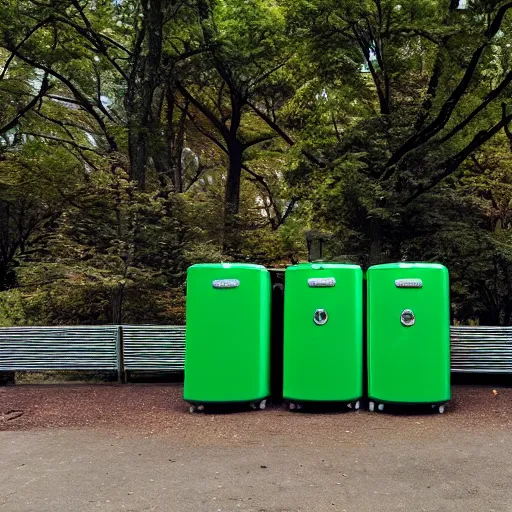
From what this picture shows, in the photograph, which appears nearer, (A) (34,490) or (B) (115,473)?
(A) (34,490)

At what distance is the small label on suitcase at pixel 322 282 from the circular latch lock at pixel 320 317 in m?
0.29

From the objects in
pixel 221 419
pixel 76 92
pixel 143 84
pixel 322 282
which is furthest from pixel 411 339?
pixel 76 92

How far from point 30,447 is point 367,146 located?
345 inches

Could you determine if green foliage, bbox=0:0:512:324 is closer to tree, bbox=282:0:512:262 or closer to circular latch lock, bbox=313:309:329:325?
tree, bbox=282:0:512:262

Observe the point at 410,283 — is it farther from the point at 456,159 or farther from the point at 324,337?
the point at 456,159

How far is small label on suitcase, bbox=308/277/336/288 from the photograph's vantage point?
19.5 feet

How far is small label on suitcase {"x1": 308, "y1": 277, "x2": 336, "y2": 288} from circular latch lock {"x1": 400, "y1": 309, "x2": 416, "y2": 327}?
2.79ft

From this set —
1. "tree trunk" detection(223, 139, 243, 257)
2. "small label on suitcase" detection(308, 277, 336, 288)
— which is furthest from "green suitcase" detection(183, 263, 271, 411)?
"tree trunk" detection(223, 139, 243, 257)

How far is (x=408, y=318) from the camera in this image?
5.80 m

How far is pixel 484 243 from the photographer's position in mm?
10117

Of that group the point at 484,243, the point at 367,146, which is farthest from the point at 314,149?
the point at 484,243

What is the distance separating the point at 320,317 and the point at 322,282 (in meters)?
0.41

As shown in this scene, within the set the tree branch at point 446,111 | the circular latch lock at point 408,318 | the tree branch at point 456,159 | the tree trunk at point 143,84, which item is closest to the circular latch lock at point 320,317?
the circular latch lock at point 408,318

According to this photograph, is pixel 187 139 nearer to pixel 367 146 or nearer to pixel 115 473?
pixel 367 146
